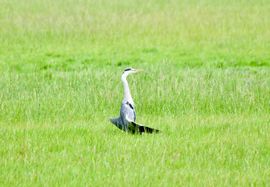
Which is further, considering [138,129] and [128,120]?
[138,129]

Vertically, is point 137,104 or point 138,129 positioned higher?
point 137,104

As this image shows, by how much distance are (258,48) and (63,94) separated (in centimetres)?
995

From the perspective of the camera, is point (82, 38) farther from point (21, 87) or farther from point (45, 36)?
point (21, 87)

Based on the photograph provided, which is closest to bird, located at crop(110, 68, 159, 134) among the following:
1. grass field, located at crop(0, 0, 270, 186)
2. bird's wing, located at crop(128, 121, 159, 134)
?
bird's wing, located at crop(128, 121, 159, 134)

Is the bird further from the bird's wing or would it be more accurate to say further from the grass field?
the grass field

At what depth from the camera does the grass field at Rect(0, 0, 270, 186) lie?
27.0ft

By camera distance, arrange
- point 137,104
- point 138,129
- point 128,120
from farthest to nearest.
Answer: point 137,104
point 138,129
point 128,120

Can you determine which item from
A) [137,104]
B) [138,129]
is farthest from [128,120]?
[137,104]

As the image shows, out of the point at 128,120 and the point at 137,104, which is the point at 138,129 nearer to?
the point at 128,120

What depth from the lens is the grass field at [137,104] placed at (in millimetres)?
8227

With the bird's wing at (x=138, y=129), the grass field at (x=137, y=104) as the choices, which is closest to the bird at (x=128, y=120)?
the bird's wing at (x=138, y=129)

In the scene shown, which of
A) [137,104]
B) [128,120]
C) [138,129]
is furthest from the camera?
[137,104]

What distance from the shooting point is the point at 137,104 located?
40.5 ft

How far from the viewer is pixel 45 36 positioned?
78.8 feet
